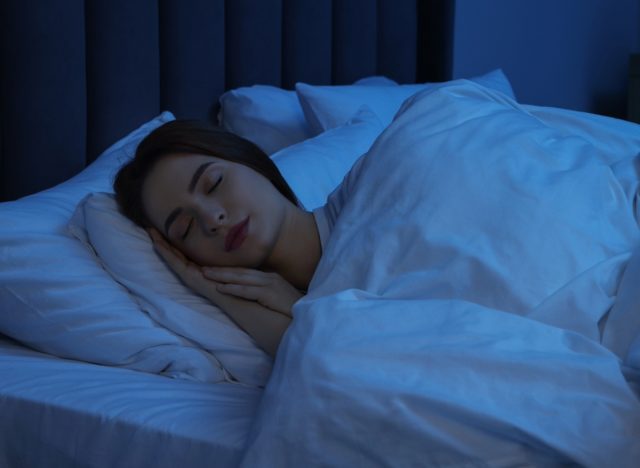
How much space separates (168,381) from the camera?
1.17 meters

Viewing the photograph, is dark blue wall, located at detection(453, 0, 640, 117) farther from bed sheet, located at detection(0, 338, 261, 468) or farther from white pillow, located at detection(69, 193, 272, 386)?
bed sheet, located at detection(0, 338, 261, 468)

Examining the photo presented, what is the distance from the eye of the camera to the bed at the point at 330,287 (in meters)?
0.83

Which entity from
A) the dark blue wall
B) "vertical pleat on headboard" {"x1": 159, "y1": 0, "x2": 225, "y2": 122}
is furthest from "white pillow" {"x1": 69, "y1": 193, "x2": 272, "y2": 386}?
the dark blue wall

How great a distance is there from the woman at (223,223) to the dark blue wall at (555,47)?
6.17 feet

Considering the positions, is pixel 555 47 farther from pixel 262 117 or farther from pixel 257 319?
pixel 257 319

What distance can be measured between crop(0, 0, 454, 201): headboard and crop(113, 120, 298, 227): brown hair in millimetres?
240

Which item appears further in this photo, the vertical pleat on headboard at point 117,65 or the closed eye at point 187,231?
the vertical pleat on headboard at point 117,65

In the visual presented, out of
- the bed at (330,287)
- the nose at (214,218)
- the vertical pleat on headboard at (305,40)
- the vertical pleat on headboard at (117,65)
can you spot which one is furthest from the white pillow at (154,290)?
the vertical pleat on headboard at (305,40)

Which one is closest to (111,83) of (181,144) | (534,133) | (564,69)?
(181,144)

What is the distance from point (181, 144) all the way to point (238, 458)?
56cm

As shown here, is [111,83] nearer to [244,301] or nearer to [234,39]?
[234,39]

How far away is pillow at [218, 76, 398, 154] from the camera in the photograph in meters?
1.91

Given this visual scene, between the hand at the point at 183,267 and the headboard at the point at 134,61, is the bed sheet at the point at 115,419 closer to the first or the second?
the hand at the point at 183,267

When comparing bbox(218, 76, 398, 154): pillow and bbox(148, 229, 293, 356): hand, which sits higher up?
bbox(218, 76, 398, 154): pillow
